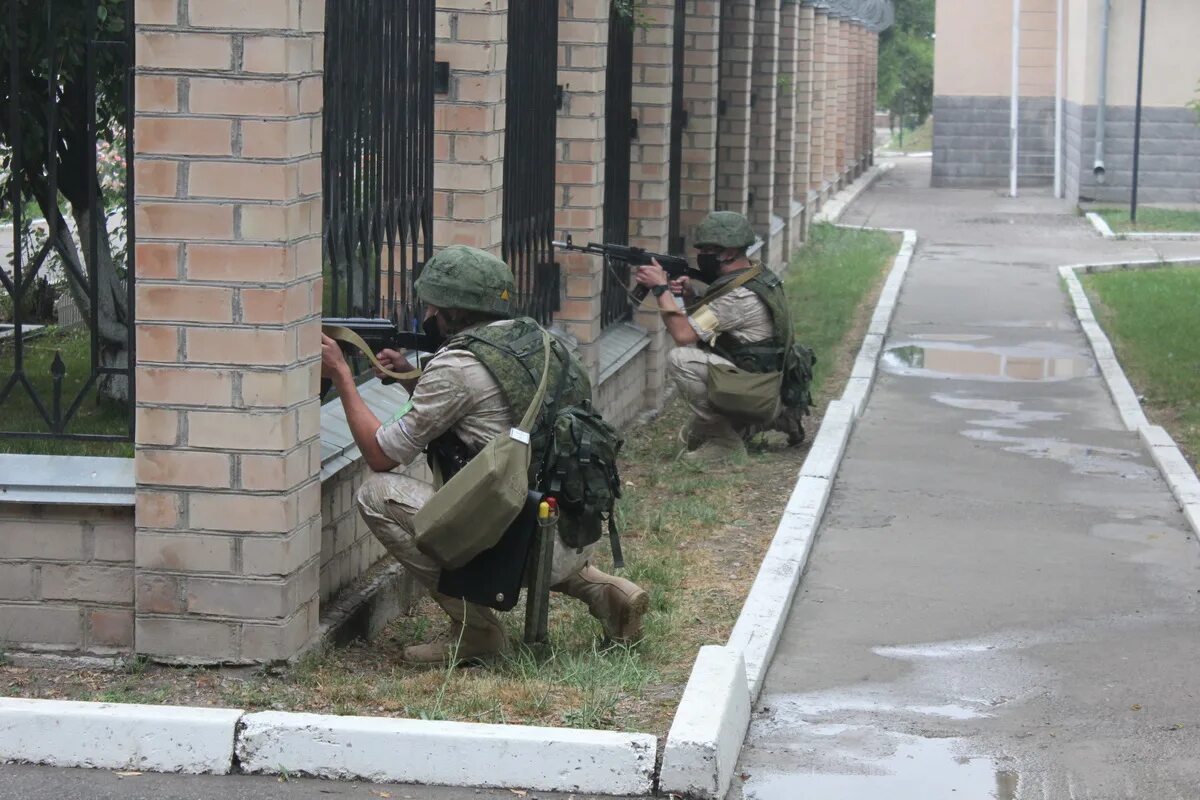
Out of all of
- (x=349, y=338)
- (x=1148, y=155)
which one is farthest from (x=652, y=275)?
(x=1148, y=155)

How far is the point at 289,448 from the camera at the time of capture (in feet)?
16.9

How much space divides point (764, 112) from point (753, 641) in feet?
40.7

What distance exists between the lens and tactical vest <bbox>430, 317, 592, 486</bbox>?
539 cm

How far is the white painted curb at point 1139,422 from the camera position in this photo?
28.1ft

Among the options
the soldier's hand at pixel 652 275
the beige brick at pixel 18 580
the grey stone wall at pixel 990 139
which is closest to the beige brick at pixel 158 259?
the beige brick at pixel 18 580

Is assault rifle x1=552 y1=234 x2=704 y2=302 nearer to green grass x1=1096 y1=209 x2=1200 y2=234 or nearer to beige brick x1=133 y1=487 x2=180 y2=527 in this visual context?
beige brick x1=133 y1=487 x2=180 y2=527

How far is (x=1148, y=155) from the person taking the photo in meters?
28.2

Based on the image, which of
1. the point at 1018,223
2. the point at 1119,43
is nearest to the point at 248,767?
the point at 1018,223

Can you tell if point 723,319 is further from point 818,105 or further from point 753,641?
point 818,105

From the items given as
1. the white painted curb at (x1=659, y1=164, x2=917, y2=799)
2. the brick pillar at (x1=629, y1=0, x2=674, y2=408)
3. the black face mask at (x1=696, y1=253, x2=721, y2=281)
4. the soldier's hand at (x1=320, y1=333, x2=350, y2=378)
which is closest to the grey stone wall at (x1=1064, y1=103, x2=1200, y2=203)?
the white painted curb at (x1=659, y1=164, x2=917, y2=799)

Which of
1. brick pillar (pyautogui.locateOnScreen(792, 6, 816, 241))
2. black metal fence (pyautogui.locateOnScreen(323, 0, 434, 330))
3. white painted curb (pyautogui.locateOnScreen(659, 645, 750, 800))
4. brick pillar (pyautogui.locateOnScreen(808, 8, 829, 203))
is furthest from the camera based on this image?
brick pillar (pyautogui.locateOnScreen(808, 8, 829, 203))

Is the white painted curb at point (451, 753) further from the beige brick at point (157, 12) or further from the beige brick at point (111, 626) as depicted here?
the beige brick at point (157, 12)

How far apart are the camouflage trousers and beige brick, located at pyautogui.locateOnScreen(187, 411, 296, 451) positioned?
45cm

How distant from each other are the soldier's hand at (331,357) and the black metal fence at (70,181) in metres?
0.57
